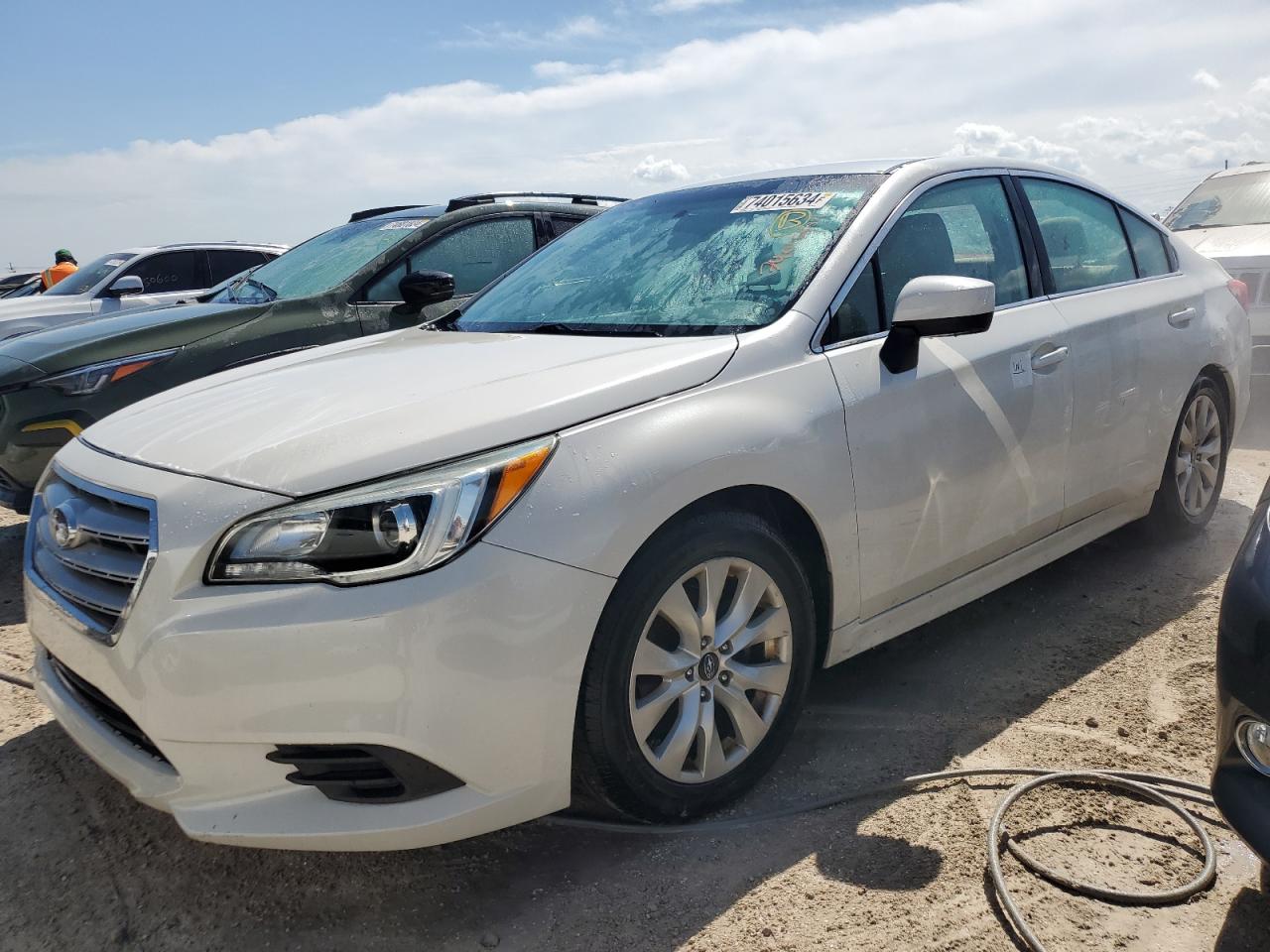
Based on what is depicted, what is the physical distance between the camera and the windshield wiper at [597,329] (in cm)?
288

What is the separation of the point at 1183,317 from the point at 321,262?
4.25 m

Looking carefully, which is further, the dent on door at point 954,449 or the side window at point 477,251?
the side window at point 477,251

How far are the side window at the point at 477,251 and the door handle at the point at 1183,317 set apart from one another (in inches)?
124

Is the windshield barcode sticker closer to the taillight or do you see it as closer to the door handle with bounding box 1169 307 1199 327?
the door handle with bounding box 1169 307 1199 327

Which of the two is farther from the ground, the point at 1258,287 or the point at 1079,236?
the point at 1079,236

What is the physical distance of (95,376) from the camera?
187 inches

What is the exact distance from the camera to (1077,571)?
4.42m

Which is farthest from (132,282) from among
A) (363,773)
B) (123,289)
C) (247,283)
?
(363,773)

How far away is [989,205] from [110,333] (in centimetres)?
394

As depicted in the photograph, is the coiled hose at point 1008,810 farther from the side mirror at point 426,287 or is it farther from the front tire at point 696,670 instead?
the side mirror at point 426,287

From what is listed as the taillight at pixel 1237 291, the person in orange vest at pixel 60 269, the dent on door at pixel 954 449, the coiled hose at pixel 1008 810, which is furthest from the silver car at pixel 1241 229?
the person in orange vest at pixel 60 269

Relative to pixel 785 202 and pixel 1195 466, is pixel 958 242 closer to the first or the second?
pixel 785 202

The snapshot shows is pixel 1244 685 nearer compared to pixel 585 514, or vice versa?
pixel 1244 685

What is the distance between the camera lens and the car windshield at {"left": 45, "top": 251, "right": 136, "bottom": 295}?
1033 cm
